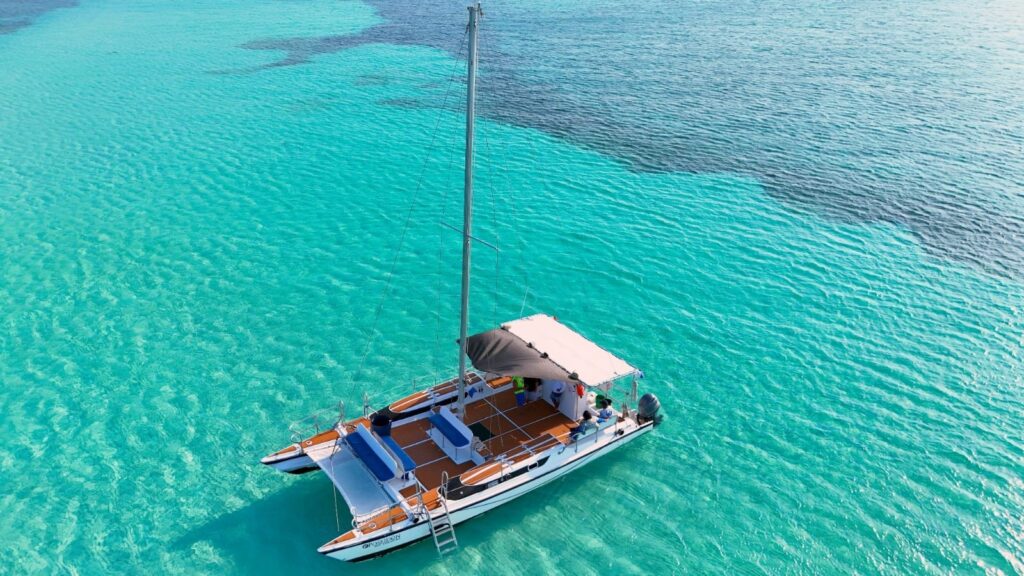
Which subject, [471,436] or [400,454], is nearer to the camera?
[400,454]

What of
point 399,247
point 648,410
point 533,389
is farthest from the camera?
point 399,247

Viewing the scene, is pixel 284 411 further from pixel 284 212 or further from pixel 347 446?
pixel 284 212

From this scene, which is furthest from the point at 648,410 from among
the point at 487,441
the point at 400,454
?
the point at 400,454

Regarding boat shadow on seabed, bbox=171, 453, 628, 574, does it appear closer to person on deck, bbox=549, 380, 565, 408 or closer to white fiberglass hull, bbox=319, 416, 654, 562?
white fiberglass hull, bbox=319, 416, 654, 562

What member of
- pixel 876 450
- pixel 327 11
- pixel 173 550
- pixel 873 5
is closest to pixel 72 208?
pixel 173 550

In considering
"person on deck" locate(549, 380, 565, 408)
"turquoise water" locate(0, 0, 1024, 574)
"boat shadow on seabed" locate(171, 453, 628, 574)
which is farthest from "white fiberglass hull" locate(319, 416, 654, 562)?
"person on deck" locate(549, 380, 565, 408)

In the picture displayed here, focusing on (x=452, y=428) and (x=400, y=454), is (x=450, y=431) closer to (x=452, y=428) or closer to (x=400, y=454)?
(x=452, y=428)

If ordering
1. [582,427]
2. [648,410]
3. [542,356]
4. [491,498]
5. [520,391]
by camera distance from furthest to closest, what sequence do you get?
[520,391] < [648,410] < [542,356] < [582,427] < [491,498]

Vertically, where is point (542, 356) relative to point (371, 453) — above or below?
above

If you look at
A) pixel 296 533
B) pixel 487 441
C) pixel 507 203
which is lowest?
pixel 296 533
